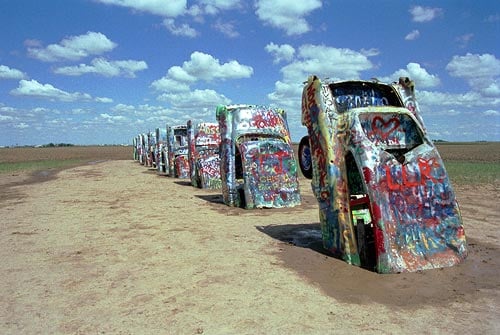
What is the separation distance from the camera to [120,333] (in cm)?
393

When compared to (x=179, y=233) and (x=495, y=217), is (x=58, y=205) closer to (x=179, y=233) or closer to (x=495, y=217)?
(x=179, y=233)

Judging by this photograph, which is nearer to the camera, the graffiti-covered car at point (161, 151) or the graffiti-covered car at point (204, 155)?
the graffiti-covered car at point (204, 155)

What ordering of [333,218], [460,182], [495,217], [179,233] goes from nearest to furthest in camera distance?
[333,218] < [179,233] < [495,217] < [460,182]

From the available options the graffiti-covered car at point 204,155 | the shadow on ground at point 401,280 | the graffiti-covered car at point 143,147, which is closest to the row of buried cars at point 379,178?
the shadow on ground at point 401,280

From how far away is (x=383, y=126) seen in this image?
625 cm

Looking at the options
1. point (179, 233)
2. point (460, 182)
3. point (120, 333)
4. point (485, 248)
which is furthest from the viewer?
point (460, 182)

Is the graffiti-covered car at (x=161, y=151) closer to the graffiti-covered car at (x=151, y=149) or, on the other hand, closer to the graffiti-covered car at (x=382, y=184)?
the graffiti-covered car at (x=151, y=149)

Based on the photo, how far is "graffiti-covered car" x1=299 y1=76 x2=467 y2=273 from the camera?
558cm

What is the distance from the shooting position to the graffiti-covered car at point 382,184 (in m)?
5.58

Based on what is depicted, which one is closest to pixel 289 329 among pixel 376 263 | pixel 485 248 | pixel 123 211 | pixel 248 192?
pixel 376 263

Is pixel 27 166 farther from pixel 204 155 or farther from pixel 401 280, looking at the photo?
pixel 401 280

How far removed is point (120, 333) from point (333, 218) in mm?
3450

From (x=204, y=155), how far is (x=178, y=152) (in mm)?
6182

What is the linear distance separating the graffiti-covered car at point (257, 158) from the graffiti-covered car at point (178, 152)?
9.61 metres
